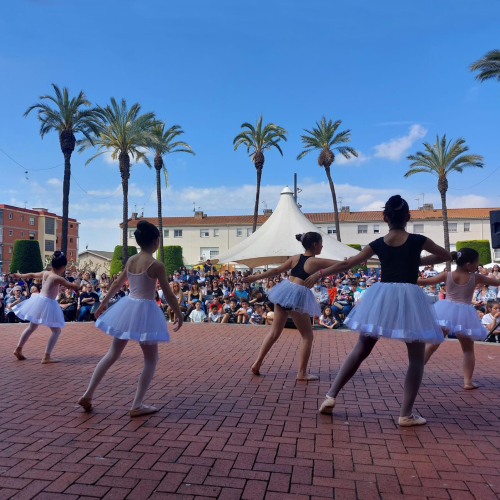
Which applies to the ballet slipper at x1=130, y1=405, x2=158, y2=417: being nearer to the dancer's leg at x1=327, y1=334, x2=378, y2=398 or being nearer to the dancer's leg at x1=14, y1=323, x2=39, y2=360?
the dancer's leg at x1=327, y1=334, x2=378, y2=398

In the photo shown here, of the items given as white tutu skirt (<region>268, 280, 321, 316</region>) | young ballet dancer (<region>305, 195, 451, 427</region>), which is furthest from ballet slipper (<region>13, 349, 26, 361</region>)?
young ballet dancer (<region>305, 195, 451, 427</region>)

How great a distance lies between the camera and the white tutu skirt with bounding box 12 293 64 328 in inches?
270

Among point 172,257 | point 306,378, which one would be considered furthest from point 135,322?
point 172,257

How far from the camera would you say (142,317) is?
4.28 meters

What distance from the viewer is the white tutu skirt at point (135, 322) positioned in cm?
422

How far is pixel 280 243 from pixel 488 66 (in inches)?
574

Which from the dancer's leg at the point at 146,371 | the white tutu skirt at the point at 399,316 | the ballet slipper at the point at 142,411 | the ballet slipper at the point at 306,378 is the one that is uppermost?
the white tutu skirt at the point at 399,316

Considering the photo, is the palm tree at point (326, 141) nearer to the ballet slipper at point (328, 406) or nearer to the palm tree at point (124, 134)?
the palm tree at point (124, 134)

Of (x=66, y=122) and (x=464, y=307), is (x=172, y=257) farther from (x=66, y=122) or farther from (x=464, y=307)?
(x=464, y=307)

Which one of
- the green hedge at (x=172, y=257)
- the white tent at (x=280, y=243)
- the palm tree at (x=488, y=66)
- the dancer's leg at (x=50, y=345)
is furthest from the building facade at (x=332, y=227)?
the dancer's leg at (x=50, y=345)

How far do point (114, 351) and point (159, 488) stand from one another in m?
1.72

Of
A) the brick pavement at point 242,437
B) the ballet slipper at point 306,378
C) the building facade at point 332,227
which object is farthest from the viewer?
the building facade at point 332,227

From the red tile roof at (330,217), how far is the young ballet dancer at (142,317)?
5046 cm

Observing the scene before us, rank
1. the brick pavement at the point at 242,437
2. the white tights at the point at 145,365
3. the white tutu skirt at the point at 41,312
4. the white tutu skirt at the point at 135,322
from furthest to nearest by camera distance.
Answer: the white tutu skirt at the point at 41,312, the white tights at the point at 145,365, the white tutu skirt at the point at 135,322, the brick pavement at the point at 242,437
